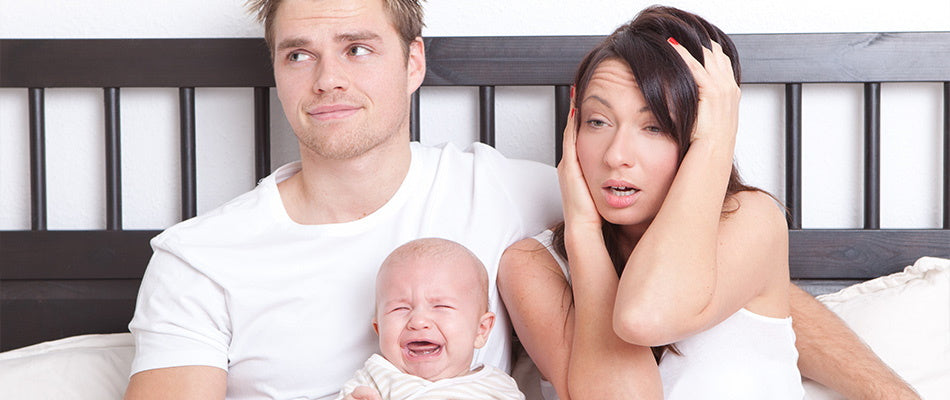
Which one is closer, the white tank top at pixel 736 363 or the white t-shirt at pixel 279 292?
the white tank top at pixel 736 363

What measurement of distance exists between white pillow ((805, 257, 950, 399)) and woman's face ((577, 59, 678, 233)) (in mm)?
492

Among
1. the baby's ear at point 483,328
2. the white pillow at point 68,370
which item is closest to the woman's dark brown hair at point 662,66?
the baby's ear at point 483,328

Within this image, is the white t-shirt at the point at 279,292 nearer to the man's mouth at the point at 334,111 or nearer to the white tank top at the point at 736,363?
the man's mouth at the point at 334,111

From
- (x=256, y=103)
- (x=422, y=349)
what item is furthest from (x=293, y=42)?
(x=422, y=349)

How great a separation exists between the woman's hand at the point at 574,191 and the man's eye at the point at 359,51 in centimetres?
39

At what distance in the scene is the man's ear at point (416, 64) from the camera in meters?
1.50

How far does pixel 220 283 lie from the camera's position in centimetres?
133

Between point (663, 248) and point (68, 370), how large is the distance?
3.52 feet

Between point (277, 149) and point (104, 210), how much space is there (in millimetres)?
424

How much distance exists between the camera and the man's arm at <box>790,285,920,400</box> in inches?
50.6

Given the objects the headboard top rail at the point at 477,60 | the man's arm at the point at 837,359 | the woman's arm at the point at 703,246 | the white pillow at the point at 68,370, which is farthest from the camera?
the headboard top rail at the point at 477,60

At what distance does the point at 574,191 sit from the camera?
1.25 m

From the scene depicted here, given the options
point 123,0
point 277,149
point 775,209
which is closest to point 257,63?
point 277,149

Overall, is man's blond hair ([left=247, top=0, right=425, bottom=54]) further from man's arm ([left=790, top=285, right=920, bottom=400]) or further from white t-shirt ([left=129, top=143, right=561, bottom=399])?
man's arm ([left=790, top=285, right=920, bottom=400])
